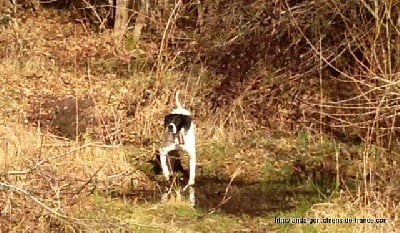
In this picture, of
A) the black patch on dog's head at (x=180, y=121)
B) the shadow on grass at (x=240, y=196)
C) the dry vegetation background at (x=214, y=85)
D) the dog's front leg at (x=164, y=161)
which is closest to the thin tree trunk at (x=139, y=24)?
the dry vegetation background at (x=214, y=85)

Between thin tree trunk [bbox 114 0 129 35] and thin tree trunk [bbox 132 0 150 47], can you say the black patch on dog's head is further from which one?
thin tree trunk [bbox 114 0 129 35]

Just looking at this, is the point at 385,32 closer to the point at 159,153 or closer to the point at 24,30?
the point at 159,153

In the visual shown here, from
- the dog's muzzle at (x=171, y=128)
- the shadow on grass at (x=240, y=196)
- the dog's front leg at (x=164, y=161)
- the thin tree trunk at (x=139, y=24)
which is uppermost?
the thin tree trunk at (x=139, y=24)

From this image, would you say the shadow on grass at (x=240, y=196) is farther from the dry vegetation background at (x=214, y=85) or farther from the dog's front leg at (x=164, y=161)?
the dry vegetation background at (x=214, y=85)

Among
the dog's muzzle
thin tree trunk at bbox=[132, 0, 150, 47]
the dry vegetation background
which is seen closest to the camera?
the dry vegetation background

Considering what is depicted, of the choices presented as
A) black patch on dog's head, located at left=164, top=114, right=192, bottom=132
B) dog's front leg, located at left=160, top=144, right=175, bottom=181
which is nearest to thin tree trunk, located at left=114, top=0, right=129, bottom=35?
black patch on dog's head, located at left=164, top=114, right=192, bottom=132

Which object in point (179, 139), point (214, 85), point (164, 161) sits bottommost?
point (164, 161)

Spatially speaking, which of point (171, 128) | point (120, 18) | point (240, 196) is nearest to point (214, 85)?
point (171, 128)

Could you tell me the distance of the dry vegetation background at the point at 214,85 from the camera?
8.32 metres

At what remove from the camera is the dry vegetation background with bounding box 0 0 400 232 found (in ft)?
27.3

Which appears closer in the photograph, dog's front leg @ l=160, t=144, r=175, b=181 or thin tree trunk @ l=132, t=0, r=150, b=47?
dog's front leg @ l=160, t=144, r=175, b=181

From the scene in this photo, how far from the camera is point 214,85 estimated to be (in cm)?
1190

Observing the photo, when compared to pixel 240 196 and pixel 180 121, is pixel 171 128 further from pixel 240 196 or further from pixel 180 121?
pixel 240 196

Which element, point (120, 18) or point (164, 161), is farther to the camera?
point (120, 18)
